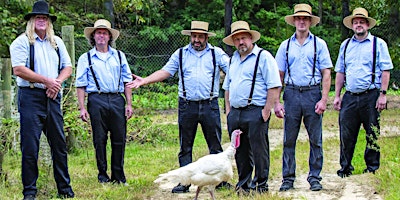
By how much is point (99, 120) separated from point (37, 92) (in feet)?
3.95

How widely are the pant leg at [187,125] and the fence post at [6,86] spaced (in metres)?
3.25

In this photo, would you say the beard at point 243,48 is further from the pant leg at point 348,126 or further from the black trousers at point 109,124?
the pant leg at point 348,126

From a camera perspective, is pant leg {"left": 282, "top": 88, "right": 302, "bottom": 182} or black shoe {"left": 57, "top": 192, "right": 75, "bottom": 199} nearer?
black shoe {"left": 57, "top": 192, "right": 75, "bottom": 199}

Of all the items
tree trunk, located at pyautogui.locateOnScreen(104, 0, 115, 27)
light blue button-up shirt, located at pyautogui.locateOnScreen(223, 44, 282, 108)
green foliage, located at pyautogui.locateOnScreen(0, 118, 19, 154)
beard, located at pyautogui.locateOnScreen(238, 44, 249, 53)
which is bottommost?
green foliage, located at pyautogui.locateOnScreen(0, 118, 19, 154)

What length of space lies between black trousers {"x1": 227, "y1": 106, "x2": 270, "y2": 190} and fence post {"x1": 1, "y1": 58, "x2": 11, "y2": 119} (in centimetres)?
409

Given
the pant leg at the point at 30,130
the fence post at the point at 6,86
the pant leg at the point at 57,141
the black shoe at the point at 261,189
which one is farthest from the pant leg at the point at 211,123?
the fence post at the point at 6,86

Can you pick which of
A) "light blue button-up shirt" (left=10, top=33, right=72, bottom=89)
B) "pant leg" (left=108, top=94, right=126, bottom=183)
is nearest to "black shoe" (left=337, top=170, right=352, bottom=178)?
"pant leg" (left=108, top=94, right=126, bottom=183)

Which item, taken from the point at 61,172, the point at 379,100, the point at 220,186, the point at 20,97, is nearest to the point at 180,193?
the point at 220,186

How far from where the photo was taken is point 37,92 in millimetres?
6785

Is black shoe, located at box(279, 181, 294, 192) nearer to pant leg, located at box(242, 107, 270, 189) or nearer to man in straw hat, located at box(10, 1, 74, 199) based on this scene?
pant leg, located at box(242, 107, 270, 189)

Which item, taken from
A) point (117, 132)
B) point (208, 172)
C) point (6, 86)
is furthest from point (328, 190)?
point (6, 86)

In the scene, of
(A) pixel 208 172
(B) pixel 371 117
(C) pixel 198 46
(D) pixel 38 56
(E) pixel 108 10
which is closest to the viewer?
(A) pixel 208 172

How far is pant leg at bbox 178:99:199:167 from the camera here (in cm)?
765

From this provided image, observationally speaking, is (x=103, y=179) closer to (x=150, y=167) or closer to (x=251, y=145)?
(x=150, y=167)
